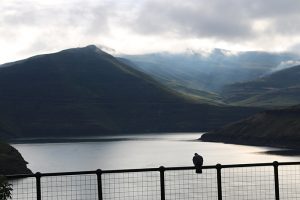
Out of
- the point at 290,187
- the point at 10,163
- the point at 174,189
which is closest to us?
the point at 174,189

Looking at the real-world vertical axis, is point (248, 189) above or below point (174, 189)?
below

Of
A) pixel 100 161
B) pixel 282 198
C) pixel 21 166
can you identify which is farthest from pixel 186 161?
pixel 282 198

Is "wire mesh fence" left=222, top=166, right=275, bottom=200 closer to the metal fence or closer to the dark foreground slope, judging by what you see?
the metal fence

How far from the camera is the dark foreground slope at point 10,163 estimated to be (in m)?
128

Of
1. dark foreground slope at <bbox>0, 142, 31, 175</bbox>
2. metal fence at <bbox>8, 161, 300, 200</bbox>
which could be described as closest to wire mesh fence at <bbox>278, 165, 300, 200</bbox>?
metal fence at <bbox>8, 161, 300, 200</bbox>

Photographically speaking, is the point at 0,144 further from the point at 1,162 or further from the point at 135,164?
the point at 135,164

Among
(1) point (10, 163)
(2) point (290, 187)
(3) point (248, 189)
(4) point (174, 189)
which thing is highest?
(1) point (10, 163)

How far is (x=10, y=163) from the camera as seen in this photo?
133500mm

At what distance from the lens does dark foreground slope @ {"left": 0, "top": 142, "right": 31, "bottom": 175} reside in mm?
128312

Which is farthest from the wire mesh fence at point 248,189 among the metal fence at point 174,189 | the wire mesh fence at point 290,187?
the wire mesh fence at point 290,187

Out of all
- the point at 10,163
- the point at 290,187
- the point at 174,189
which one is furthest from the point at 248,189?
the point at 10,163

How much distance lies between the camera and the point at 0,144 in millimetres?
146875

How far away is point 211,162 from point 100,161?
36.7 m

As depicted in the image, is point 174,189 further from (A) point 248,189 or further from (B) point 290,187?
(B) point 290,187
